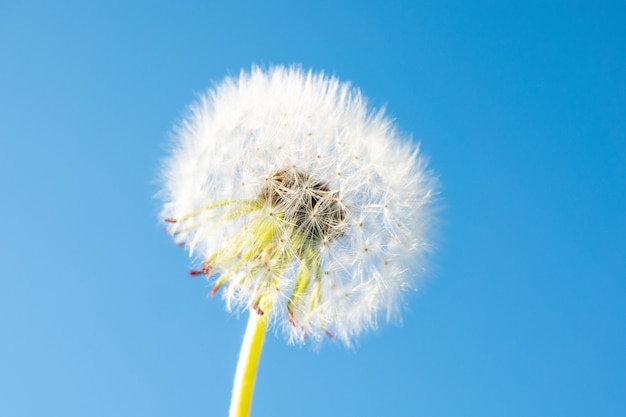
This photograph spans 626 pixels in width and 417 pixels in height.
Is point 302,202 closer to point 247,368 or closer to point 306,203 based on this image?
point 306,203

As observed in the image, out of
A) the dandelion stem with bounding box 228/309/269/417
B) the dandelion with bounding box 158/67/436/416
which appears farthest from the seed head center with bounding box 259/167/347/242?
the dandelion stem with bounding box 228/309/269/417

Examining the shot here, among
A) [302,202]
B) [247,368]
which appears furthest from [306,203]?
[247,368]

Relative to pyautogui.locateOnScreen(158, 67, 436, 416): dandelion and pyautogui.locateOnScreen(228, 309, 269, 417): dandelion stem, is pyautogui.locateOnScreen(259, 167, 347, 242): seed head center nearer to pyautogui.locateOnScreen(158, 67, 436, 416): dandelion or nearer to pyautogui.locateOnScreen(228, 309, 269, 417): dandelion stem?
pyautogui.locateOnScreen(158, 67, 436, 416): dandelion

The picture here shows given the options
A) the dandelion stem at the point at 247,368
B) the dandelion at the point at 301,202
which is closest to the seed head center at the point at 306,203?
the dandelion at the point at 301,202

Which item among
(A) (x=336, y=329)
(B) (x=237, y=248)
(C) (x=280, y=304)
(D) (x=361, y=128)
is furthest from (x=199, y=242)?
(D) (x=361, y=128)

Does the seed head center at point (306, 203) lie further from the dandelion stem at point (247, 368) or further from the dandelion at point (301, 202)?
the dandelion stem at point (247, 368)

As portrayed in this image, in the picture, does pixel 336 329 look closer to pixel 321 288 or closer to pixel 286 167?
pixel 321 288
